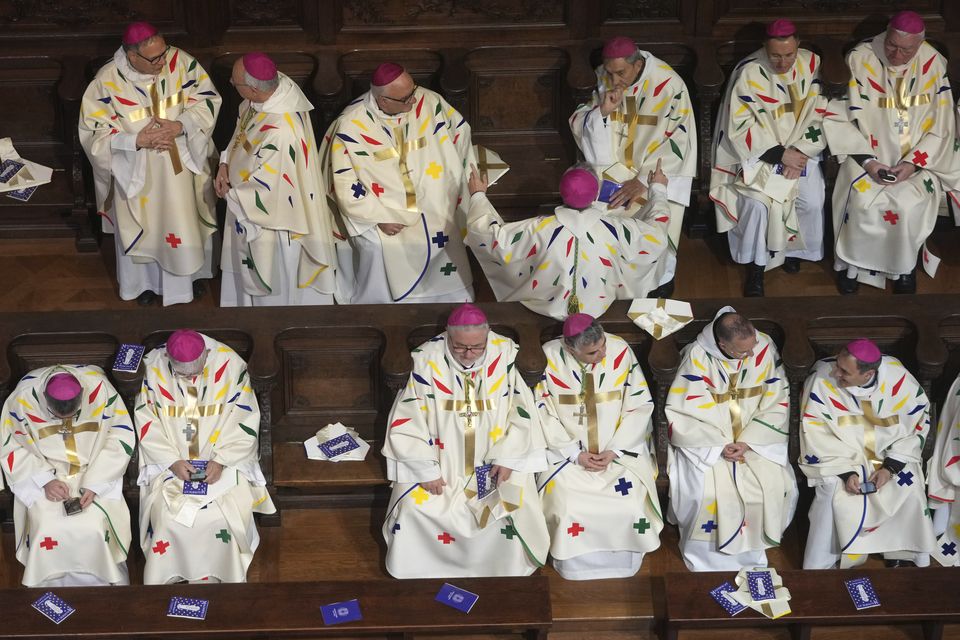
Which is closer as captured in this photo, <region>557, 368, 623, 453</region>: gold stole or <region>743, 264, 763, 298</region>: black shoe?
<region>557, 368, 623, 453</region>: gold stole

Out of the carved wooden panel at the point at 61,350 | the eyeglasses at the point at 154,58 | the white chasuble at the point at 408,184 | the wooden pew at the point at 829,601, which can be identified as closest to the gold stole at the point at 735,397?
the wooden pew at the point at 829,601

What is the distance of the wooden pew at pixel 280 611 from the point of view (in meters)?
6.74

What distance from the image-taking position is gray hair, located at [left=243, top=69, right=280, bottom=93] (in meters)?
7.92

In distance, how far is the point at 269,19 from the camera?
28.9 feet

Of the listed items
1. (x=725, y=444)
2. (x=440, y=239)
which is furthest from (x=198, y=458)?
(x=725, y=444)

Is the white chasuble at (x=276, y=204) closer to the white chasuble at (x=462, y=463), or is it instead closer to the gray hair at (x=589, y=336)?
the white chasuble at (x=462, y=463)

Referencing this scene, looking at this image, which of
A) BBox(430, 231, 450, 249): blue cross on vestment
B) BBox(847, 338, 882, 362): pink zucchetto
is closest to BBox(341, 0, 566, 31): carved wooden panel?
BBox(430, 231, 450, 249): blue cross on vestment

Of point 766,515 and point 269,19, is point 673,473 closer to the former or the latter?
→ point 766,515

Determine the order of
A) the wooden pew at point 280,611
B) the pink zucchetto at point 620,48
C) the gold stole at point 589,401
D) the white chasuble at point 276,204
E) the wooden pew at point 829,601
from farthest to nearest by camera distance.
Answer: the pink zucchetto at point 620,48 → the white chasuble at point 276,204 → the gold stole at point 589,401 → the wooden pew at point 829,601 → the wooden pew at point 280,611

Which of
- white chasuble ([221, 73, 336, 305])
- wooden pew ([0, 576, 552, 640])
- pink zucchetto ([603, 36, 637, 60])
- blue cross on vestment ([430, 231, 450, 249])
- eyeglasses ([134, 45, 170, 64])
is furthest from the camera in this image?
blue cross on vestment ([430, 231, 450, 249])

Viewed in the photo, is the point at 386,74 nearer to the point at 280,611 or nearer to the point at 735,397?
the point at 735,397

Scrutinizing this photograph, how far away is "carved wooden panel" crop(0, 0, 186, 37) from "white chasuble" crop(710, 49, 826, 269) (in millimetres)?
3193

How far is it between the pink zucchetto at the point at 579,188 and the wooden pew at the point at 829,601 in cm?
196

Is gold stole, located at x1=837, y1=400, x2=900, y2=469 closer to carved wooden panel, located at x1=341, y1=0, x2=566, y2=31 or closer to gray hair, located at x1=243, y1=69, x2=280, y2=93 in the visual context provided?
carved wooden panel, located at x1=341, y1=0, x2=566, y2=31
